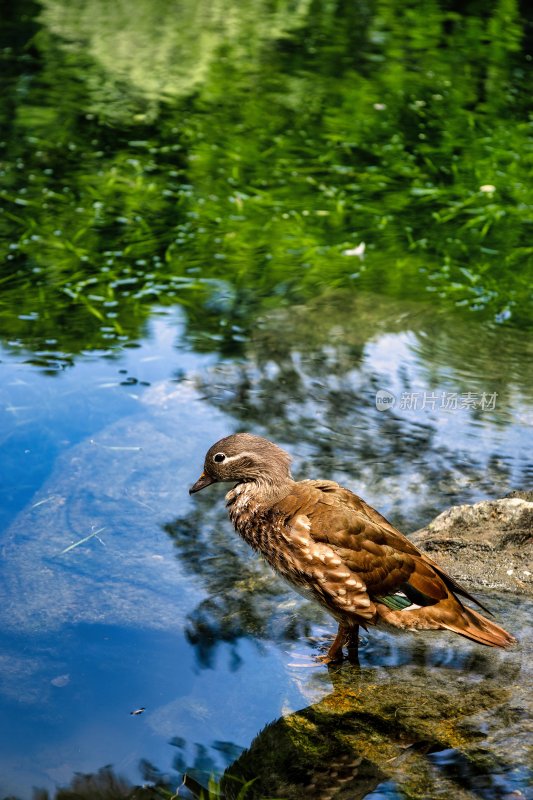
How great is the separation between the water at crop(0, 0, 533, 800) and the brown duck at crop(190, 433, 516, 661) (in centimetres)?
22

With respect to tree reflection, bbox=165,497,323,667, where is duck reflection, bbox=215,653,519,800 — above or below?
above

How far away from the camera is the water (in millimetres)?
4410

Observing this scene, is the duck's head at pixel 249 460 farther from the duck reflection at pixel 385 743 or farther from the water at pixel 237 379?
the duck reflection at pixel 385 743

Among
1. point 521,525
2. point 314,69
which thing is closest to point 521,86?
point 314,69

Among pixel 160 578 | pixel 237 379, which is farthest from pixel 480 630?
pixel 237 379

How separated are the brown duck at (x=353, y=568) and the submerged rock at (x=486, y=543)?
47 cm

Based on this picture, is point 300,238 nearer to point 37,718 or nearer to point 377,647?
point 377,647

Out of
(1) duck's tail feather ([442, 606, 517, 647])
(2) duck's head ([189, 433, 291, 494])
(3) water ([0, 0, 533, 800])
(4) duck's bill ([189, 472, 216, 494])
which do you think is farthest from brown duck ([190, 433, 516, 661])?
(4) duck's bill ([189, 472, 216, 494])

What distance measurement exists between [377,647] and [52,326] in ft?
14.7

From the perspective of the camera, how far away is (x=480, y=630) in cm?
464

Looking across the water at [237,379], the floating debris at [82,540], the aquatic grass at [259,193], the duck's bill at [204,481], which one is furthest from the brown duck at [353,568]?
the aquatic grass at [259,193]

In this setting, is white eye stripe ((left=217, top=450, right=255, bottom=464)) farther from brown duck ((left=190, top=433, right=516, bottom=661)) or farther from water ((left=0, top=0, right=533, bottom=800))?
water ((left=0, top=0, right=533, bottom=800))

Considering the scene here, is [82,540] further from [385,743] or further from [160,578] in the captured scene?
[385,743]

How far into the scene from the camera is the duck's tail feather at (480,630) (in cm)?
463
